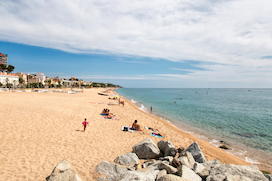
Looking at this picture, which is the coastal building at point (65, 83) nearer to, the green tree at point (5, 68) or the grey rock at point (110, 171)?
the green tree at point (5, 68)

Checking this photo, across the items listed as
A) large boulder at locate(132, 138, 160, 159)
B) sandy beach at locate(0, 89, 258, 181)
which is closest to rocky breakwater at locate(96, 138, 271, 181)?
large boulder at locate(132, 138, 160, 159)

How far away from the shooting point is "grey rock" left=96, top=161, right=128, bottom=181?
614 cm

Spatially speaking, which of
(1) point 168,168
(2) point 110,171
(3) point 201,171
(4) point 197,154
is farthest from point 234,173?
(2) point 110,171

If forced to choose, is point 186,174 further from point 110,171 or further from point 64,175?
point 64,175

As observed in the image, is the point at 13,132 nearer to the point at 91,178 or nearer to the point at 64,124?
the point at 64,124

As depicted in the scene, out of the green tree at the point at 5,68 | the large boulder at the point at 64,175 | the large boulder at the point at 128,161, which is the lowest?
the large boulder at the point at 128,161

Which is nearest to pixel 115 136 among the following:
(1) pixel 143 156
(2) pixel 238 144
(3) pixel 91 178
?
(1) pixel 143 156

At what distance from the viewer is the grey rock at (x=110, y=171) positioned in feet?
20.1

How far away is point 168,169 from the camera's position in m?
6.04

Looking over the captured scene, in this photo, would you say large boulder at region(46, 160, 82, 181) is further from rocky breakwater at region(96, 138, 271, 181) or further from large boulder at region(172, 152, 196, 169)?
large boulder at region(172, 152, 196, 169)

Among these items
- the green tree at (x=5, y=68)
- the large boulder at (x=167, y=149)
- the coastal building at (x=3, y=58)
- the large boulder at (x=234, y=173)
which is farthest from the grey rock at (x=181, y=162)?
the coastal building at (x=3, y=58)

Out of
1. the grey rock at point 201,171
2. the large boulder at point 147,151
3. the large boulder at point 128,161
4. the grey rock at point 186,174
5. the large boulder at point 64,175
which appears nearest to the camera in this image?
the large boulder at point 64,175

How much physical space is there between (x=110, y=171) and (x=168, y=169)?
227cm

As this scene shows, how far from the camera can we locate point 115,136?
12.0 meters
